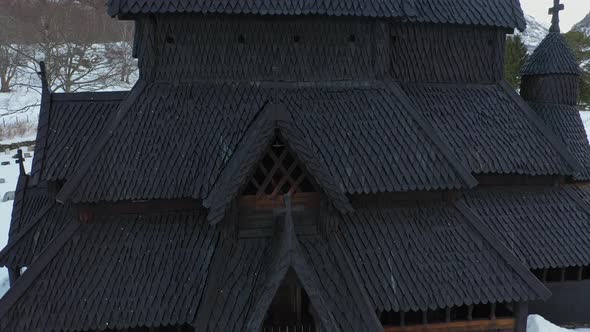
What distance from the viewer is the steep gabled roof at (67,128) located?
677 cm

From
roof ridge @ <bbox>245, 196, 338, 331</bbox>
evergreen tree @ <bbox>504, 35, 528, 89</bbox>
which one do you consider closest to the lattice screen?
roof ridge @ <bbox>245, 196, 338, 331</bbox>

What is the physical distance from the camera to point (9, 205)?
656 inches

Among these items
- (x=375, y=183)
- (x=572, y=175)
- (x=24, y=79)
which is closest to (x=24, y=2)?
(x=24, y=79)

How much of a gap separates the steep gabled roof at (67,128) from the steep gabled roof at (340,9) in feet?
5.97

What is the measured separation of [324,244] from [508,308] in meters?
4.00

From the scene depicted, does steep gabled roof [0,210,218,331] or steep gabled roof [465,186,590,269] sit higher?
steep gabled roof [465,186,590,269]

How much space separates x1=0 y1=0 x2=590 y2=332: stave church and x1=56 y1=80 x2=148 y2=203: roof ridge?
0.03m

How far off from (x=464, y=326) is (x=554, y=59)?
6.38 m

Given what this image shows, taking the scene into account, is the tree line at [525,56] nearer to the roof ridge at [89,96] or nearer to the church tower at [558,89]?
the church tower at [558,89]

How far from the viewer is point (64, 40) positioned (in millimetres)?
23406

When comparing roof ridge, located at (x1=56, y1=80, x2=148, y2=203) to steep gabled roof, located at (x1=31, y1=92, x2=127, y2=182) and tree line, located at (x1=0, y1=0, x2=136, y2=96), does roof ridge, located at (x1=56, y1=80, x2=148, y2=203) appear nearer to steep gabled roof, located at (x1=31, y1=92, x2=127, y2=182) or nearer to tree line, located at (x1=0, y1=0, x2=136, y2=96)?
steep gabled roof, located at (x1=31, y1=92, x2=127, y2=182)

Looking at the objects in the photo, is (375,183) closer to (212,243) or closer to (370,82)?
(370,82)

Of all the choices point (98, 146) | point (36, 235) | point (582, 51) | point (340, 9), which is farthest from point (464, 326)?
point (582, 51)

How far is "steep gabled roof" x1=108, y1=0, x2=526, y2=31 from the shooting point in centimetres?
667
